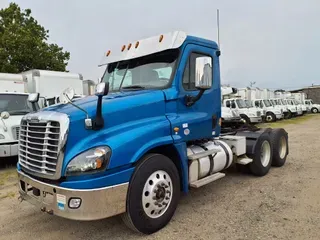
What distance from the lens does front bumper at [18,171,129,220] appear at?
3158mm

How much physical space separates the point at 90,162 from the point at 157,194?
101 cm

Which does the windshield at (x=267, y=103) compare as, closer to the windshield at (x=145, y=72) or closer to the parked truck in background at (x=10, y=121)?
the parked truck in background at (x=10, y=121)

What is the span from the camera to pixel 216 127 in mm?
5051

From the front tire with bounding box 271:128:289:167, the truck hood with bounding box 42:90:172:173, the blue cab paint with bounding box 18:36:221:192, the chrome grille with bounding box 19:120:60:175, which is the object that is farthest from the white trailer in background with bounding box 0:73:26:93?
the front tire with bounding box 271:128:289:167

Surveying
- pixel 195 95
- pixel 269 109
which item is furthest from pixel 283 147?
pixel 269 109

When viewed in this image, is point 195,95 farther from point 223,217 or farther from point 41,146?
point 41,146

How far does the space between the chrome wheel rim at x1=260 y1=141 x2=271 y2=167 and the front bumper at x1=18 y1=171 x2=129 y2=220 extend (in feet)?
13.5

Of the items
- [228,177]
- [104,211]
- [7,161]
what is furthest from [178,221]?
[7,161]

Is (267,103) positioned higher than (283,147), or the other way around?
(267,103)

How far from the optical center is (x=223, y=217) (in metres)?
4.20

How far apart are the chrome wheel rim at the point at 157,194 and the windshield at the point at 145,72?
4.16ft

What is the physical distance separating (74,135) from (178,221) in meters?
1.92

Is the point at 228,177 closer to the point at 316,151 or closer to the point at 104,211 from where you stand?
the point at 104,211

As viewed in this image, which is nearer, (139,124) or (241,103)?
(139,124)
